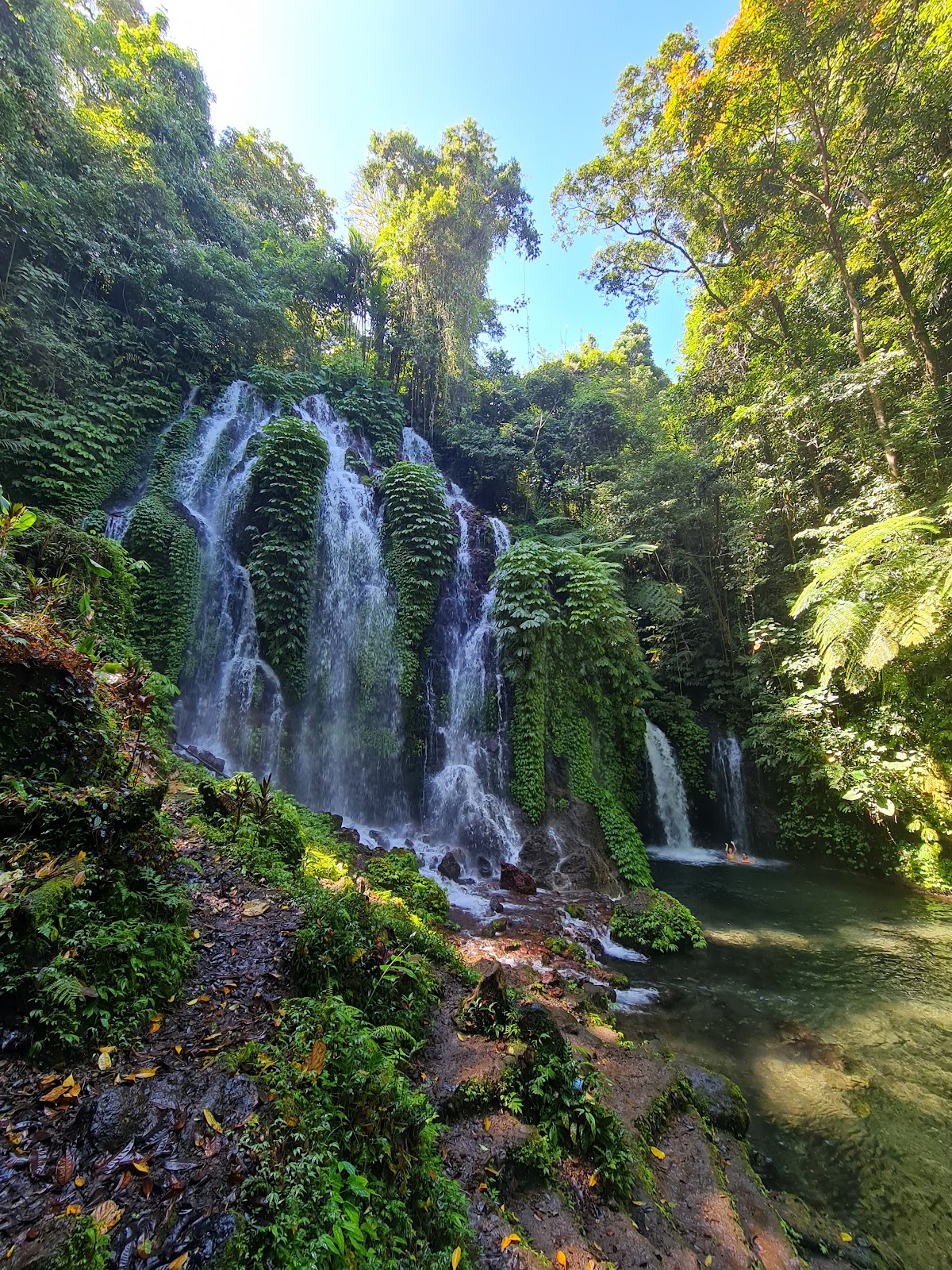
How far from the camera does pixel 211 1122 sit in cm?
220

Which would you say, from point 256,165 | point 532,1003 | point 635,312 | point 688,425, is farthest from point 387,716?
point 256,165

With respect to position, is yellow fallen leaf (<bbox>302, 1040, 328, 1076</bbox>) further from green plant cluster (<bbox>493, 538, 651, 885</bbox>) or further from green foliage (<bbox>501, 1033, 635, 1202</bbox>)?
green plant cluster (<bbox>493, 538, 651, 885</bbox>)

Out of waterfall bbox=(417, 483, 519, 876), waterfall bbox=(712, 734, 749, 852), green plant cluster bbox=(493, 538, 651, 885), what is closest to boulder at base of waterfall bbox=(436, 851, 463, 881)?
waterfall bbox=(417, 483, 519, 876)

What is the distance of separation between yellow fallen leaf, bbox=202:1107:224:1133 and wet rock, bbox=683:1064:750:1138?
165 inches

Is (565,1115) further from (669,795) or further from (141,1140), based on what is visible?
(669,795)

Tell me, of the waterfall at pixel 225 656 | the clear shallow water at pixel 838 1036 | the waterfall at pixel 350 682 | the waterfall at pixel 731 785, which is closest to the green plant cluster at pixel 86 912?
the clear shallow water at pixel 838 1036

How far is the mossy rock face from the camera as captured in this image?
7.81 metres

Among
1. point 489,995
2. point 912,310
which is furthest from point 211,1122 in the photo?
point 912,310

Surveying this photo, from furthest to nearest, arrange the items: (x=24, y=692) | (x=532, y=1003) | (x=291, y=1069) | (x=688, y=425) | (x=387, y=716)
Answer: (x=688, y=425)
(x=387, y=716)
(x=532, y=1003)
(x=24, y=692)
(x=291, y=1069)

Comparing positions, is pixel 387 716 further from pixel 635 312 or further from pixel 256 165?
pixel 256 165

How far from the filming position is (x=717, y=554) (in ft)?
51.9

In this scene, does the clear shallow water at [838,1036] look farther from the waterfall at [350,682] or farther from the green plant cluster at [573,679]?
the waterfall at [350,682]

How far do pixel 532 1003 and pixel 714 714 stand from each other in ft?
41.4

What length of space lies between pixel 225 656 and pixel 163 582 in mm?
2032
